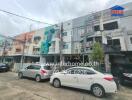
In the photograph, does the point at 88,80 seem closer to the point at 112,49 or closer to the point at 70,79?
the point at 70,79

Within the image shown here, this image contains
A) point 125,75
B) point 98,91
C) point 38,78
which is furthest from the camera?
point 38,78

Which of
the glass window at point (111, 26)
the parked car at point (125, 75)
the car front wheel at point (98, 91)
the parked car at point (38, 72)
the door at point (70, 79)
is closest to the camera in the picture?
the car front wheel at point (98, 91)

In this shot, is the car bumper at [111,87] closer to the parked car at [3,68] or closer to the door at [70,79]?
the door at [70,79]

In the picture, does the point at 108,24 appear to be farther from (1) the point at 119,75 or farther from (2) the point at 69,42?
(1) the point at 119,75

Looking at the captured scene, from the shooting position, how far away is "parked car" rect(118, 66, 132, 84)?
8.48 metres

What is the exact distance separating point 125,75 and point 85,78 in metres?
3.99

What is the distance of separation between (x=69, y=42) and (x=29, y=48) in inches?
437

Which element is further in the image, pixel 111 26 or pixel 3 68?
pixel 3 68

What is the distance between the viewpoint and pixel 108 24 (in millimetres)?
15711

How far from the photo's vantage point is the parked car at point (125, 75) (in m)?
8.48

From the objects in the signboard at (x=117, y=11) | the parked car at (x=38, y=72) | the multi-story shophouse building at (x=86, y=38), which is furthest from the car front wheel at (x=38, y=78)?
the signboard at (x=117, y=11)

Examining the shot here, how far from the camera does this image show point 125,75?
28.6 feet

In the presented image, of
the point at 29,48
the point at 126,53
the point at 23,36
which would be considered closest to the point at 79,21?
the point at 126,53

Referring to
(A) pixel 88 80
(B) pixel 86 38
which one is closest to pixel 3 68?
(B) pixel 86 38
